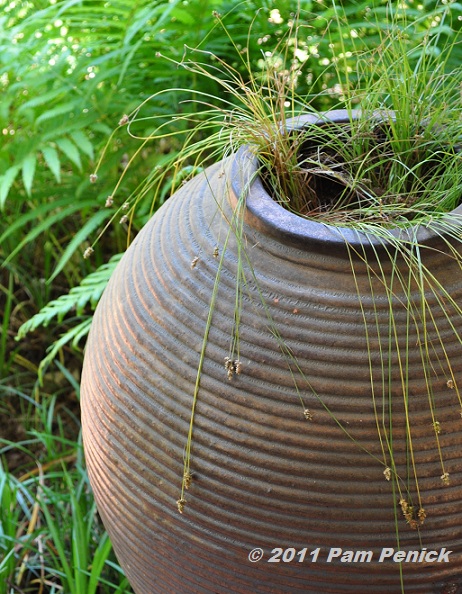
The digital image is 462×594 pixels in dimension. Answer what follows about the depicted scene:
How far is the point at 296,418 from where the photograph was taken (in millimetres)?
892


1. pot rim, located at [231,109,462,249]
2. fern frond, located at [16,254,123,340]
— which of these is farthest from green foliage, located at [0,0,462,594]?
pot rim, located at [231,109,462,249]

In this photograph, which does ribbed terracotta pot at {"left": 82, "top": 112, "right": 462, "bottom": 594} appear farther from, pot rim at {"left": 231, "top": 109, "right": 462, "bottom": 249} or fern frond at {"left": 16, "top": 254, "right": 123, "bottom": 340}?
fern frond at {"left": 16, "top": 254, "right": 123, "bottom": 340}

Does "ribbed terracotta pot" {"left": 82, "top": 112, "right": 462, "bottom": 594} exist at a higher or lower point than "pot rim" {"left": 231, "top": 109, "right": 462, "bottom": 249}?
lower

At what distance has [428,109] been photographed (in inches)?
45.1

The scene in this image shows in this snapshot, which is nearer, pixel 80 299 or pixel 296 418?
pixel 296 418

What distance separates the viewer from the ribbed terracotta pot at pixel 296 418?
34.9 inches

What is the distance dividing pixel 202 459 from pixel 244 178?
366mm

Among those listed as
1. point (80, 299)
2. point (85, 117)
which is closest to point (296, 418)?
point (80, 299)

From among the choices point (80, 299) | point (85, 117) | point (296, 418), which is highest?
point (85, 117)

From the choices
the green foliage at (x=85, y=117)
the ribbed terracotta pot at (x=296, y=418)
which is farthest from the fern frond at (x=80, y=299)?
the ribbed terracotta pot at (x=296, y=418)

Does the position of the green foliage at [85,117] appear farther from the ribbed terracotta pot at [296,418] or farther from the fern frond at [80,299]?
the ribbed terracotta pot at [296,418]

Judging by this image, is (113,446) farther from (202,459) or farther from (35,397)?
(35,397)

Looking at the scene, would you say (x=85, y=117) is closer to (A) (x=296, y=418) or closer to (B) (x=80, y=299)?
(B) (x=80, y=299)

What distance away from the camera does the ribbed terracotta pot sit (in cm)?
89
